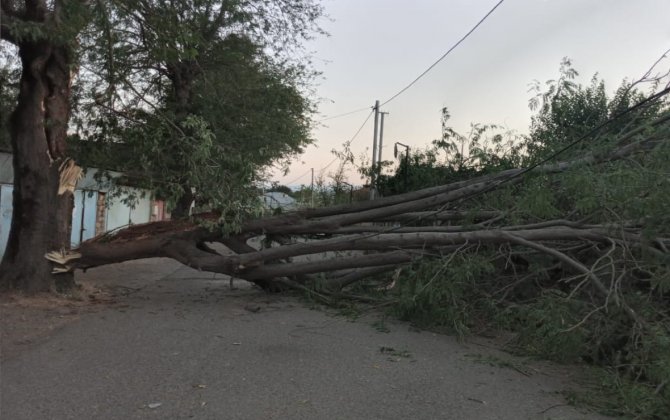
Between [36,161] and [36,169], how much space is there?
0.40 feet

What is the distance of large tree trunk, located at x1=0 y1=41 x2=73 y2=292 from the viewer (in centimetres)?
862

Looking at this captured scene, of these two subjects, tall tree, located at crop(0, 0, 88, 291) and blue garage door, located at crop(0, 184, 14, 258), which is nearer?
tall tree, located at crop(0, 0, 88, 291)

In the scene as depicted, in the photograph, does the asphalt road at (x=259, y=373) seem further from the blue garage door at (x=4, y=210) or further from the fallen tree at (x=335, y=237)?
the blue garage door at (x=4, y=210)

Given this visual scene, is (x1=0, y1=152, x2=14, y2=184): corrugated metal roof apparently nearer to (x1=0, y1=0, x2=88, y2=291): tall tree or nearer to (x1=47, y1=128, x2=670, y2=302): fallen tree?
Result: (x1=0, y1=0, x2=88, y2=291): tall tree

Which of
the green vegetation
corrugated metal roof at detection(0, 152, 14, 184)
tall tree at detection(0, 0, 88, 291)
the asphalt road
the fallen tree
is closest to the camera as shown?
the asphalt road

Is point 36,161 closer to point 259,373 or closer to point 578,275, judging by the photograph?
point 259,373

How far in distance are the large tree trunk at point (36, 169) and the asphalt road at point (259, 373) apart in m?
1.43

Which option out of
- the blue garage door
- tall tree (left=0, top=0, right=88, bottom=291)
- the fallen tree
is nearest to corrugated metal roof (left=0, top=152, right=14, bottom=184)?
the blue garage door

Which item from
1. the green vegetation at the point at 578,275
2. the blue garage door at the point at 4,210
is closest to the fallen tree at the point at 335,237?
the green vegetation at the point at 578,275

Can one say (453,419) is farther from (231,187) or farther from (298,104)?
(298,104)

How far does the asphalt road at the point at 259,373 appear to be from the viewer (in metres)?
4.56

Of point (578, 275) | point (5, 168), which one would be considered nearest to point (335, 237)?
point (578, 275)

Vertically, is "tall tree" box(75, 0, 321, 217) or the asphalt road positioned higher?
"tall tree" box(75, 0, 321, 217)

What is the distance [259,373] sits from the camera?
547 cm
